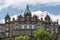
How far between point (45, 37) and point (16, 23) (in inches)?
924

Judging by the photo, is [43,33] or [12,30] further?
[12,30]

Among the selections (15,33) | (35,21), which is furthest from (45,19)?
(15,33)

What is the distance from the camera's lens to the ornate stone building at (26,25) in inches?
5039

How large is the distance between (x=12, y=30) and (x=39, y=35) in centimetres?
2194

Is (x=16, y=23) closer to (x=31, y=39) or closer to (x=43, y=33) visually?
(x=31, y=39)

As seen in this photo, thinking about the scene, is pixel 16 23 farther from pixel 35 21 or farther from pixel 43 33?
pixel 43 33

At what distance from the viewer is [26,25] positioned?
129 metres

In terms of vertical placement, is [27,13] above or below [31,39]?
above

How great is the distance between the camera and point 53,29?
12950cm

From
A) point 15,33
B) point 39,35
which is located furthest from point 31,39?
point 39,35

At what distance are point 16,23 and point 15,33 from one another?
3613 mm

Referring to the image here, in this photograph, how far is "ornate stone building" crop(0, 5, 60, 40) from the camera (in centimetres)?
12800

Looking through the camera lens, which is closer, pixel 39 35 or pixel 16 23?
pixel 39 35

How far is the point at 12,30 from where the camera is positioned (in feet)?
423
